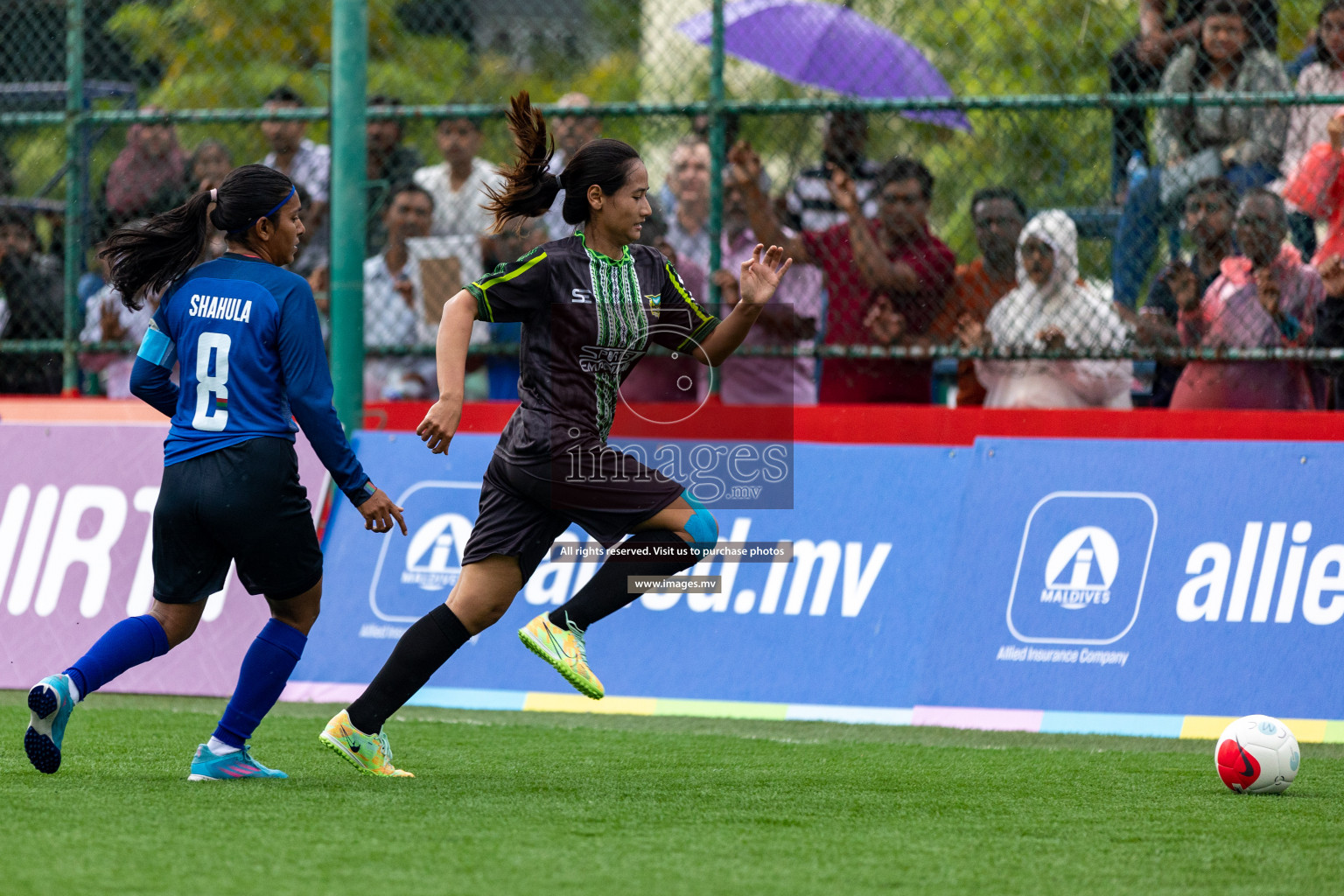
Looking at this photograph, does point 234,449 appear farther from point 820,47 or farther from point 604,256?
point 820,47

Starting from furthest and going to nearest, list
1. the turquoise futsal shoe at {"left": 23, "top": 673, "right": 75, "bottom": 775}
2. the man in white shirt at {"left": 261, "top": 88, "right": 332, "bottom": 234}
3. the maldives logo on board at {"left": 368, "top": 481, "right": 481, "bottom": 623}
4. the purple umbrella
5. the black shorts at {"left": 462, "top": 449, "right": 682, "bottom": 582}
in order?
1. the man in white shirt at {"left": 261, "top": 88, "right": 332, "bottom": 234}
2. the purple umbrella
3. the maldives logo on board at {"left": 368, "top": 481, "right": 481, "bottom": 623}
4. the black shorts at {"left": 462, "top": 449, "right": 682, "bottom": 582}
5. the turquoise futsal shoe at {"left": 23, "top": 673, "right": 75, "bottom": 775}

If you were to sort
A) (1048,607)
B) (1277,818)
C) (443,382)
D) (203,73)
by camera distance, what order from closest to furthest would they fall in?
(1277,818), (443,382), (1048,607), (203,73)

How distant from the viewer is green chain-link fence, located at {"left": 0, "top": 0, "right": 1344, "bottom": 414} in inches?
301

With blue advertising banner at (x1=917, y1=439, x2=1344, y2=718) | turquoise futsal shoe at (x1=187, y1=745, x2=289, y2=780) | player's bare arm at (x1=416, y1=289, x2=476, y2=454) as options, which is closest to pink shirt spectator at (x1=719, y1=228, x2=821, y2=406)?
blue advertising banner at (x1=917, y1=439, x2=1344, y2=718)

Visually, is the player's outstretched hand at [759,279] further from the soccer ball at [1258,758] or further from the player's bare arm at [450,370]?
the soccer ball at [1258,758]

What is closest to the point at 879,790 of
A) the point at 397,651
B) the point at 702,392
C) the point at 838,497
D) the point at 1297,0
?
the point at 397,651

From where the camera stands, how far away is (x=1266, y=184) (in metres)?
7.66

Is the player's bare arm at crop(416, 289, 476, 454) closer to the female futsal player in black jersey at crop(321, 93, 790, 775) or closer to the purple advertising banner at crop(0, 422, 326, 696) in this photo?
the female futsal player in black jersey at crop(321, 93, 790, 775)

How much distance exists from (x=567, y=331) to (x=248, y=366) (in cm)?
101

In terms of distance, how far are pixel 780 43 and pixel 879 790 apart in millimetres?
5131

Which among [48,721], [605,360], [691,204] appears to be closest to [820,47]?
[691,204]

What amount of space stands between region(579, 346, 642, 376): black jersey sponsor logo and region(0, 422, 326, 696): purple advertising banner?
287 cm

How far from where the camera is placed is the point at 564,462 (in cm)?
524

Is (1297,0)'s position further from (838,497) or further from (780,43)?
(838,497)
